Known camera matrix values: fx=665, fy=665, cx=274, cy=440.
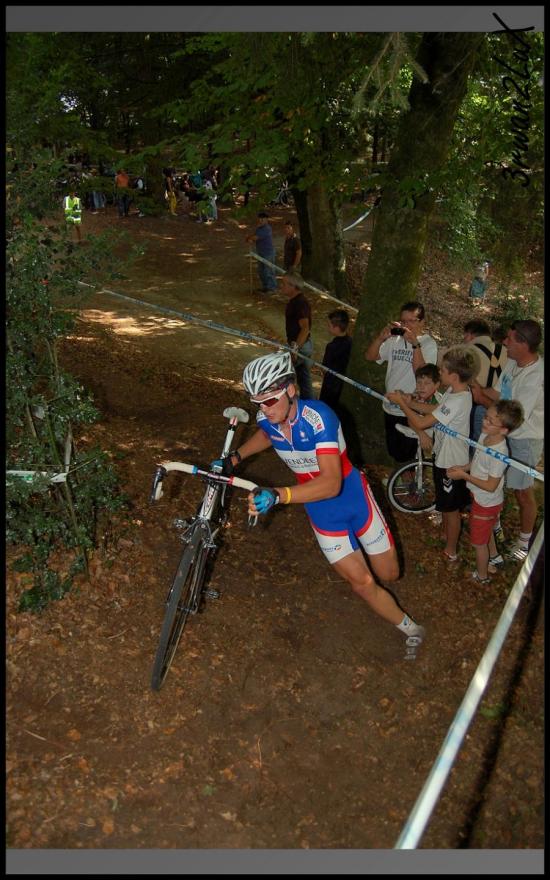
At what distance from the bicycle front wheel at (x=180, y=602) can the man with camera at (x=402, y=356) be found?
300 cm

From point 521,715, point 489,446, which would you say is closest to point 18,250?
point 489,446

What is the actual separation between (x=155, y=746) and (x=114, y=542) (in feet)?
6.48

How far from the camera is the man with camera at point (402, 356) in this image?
271 inches

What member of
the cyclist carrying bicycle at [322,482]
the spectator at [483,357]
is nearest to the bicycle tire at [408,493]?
the spectator at [483,357]

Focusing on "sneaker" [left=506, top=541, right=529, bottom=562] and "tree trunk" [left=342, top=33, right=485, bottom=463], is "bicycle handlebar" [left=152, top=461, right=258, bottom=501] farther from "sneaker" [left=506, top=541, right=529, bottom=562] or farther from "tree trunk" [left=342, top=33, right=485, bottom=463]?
"tree trunk" [left=342, top=33, right=485, bottom=463]

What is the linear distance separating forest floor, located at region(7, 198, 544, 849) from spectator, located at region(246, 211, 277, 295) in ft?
31.5

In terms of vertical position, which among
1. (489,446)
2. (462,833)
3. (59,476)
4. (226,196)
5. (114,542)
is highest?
(226,196)

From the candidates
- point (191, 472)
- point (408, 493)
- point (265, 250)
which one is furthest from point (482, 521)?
point (265, 250)

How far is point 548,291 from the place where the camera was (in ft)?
14.9

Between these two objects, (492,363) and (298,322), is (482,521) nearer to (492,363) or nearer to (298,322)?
(492,363)

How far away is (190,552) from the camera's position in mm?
4898

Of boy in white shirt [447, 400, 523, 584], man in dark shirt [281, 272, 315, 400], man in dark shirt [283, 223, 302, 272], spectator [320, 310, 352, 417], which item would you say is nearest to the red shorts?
boy in white shirt [447, 400, 523, 584]

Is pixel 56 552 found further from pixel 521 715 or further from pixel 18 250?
pixel 521 715

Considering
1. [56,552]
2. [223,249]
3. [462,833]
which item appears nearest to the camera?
[462,833]
